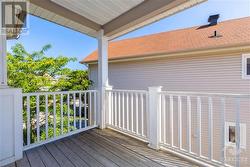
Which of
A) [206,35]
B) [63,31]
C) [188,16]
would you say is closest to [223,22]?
[206,35]

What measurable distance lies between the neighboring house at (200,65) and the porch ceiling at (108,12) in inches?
116

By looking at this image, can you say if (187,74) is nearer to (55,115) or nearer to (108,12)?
(108,12)

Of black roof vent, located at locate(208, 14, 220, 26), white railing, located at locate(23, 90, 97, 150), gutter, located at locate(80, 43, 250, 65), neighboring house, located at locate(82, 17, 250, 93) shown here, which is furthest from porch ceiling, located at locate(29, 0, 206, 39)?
black roof vent, located at locate(208, 14, 220, 26)

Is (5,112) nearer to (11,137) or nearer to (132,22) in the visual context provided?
(11,137)

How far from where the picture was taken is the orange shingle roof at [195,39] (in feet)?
18.1

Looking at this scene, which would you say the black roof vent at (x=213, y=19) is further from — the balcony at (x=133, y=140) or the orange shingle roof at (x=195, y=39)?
the balcony at (x=133, y=140)

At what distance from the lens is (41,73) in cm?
590

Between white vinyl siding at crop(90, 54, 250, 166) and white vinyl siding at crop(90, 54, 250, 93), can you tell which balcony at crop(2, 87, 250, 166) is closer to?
white vinyl siding at crop(90, 54, 250, 166)

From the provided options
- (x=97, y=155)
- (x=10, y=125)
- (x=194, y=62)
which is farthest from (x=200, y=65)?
(x=10, y=125)

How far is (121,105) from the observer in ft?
13.5

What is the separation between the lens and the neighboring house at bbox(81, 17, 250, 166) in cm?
523

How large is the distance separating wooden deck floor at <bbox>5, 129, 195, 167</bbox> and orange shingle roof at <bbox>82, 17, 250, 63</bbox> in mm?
4036

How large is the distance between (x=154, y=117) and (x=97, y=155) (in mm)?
1074

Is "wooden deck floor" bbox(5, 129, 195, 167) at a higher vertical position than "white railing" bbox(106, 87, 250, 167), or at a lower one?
lower
